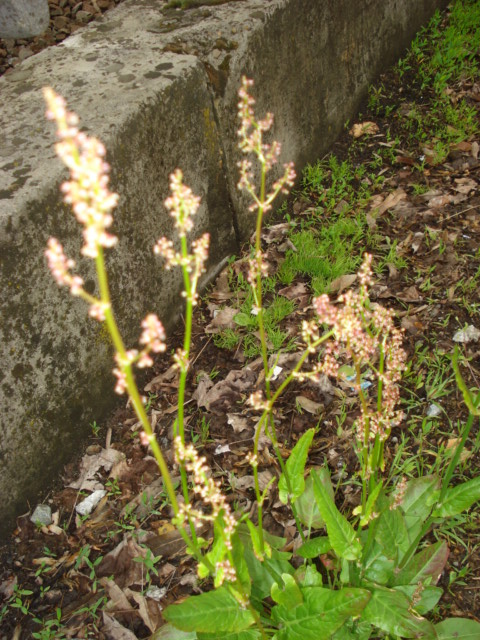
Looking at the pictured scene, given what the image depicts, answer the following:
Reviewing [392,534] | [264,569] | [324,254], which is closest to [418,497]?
[392,534]

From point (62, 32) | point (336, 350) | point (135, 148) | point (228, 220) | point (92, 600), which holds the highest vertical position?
point (62, 32)

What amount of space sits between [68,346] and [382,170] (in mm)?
2656

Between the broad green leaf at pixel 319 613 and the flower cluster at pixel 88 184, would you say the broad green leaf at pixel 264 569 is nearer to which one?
the broad green leaf at pixel 319 613

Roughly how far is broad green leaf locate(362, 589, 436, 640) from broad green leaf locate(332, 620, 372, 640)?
4.1 inches

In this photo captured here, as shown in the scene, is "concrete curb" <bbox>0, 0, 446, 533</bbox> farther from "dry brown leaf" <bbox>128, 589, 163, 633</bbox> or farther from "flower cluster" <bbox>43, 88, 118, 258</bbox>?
"flower cluster" <bbox>43, 88, 118, 258</bbox>

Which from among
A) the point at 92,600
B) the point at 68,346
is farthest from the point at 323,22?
the point at 92,600

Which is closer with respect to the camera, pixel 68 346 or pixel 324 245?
pixel 68 346

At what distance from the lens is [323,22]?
3797mm

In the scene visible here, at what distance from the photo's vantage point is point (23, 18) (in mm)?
4363

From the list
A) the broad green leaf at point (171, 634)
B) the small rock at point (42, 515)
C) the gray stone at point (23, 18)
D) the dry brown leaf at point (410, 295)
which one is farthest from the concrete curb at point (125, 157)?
the gray stone at point (23, 18)

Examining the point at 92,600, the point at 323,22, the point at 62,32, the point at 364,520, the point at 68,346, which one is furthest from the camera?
the point at 62,32

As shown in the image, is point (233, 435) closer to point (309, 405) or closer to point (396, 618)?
point (309, 405)

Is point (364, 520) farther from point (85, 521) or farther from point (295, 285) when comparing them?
point (295, 285)

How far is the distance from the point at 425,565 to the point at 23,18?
4467mm
